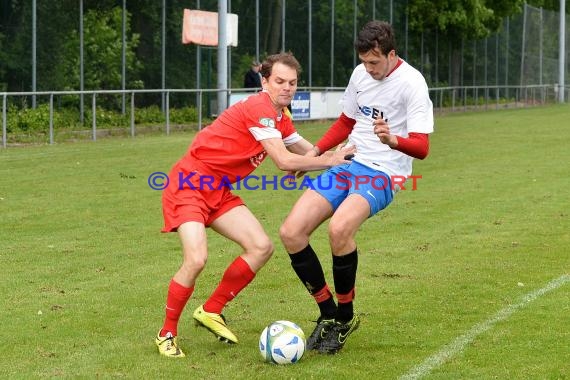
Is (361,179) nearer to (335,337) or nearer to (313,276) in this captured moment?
(313,276)

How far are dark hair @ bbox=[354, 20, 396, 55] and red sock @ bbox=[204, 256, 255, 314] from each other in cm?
150

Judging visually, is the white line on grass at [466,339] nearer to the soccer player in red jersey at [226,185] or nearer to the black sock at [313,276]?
the black sock at [313,276]

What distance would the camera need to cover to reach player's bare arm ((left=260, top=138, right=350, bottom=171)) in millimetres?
6695

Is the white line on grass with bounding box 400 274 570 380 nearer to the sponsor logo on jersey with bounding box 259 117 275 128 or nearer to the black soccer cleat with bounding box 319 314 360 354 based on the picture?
the black soccer cleat with bounding box 319 314 360 354

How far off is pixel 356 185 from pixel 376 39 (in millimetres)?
903

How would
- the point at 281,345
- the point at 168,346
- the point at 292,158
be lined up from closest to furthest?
1. the point at 281,345
2. the point at 168,346
3. the point at 292,158

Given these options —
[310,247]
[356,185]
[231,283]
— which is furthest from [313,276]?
[356,185]

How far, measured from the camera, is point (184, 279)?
6727mm

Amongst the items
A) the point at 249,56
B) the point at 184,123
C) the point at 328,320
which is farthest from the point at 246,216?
the point at 249,56

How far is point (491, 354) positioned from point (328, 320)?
0.99m

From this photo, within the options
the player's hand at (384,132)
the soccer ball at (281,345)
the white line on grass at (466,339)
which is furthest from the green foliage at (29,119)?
the player's hand at (384,132)

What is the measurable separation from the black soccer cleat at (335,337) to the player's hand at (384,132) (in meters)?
1.17

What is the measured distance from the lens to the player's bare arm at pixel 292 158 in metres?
6.70

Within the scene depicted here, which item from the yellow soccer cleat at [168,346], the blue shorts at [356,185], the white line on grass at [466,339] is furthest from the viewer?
the blue shorts at [356,185]
